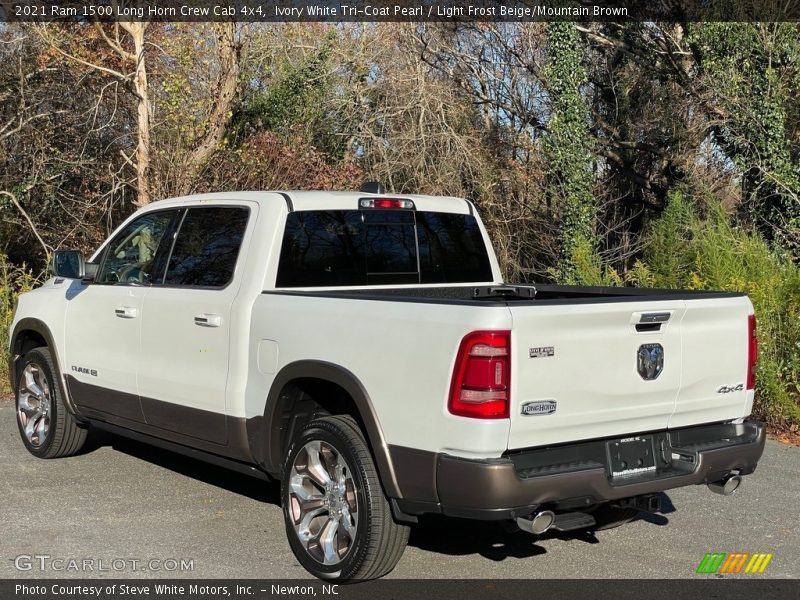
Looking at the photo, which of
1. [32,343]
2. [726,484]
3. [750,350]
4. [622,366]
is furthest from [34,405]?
[750,350]

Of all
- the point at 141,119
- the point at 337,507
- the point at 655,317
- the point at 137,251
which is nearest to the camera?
the point at 655,317

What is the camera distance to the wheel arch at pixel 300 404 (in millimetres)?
4641

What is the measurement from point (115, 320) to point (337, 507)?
241cm

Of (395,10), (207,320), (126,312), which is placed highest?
(395,10)

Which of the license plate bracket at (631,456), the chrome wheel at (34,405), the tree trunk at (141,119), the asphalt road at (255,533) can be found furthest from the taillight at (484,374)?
the tree trunk at (141,119)

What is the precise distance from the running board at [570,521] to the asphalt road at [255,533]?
2.14 ft

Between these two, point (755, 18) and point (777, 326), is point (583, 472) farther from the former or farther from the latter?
point (755, 18)

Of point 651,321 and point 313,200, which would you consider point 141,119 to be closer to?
point 313,200

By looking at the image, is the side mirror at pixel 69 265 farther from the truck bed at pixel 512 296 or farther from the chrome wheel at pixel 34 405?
the truck bed at pixel 512 296

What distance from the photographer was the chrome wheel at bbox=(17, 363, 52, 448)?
7.46 meters

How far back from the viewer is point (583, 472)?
4.30 metres

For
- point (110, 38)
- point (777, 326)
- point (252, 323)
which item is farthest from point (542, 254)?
point (252, 323)

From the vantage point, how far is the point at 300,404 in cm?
520

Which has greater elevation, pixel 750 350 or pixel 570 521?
pixel 750 350
